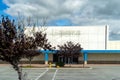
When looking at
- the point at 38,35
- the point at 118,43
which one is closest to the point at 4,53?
the point at 38,35

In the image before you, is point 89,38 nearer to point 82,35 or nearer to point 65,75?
point 82,35

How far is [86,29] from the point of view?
6044 cm

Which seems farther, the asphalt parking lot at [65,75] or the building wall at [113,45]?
the building wall at [113,45]

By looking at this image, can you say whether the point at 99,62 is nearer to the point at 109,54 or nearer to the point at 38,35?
the point at 109,54

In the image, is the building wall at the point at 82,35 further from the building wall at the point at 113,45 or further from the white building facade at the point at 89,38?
the building wall at the point at 113,45

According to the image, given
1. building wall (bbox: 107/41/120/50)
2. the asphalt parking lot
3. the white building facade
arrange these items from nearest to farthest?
the asphalt parking lot, the white building facade, building wall (bbox: 107/41/120/50)

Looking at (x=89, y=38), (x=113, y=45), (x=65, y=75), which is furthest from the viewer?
(x=113, y=45)

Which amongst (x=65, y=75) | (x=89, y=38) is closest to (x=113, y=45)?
(x=89, y=38)

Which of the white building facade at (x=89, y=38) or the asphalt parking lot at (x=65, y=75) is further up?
the white building facade at (x=89, y=38)

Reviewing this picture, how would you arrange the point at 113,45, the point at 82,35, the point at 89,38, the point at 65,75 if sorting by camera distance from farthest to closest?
the point at 113,45
the point at 82,35
the point at 89,38
the point at 65,75

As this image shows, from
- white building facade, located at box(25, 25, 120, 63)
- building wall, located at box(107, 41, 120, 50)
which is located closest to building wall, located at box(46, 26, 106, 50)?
white building facade, located at box(25, 25, 120, 63)

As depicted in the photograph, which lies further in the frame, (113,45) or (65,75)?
(113,45)

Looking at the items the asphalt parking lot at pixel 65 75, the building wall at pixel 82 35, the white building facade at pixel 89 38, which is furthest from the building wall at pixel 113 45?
the asphalt parking lot at pixel 65 75

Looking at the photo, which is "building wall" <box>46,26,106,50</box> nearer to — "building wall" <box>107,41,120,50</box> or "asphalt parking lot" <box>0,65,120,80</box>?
"building wall" <box>107,41,120,50</box>
